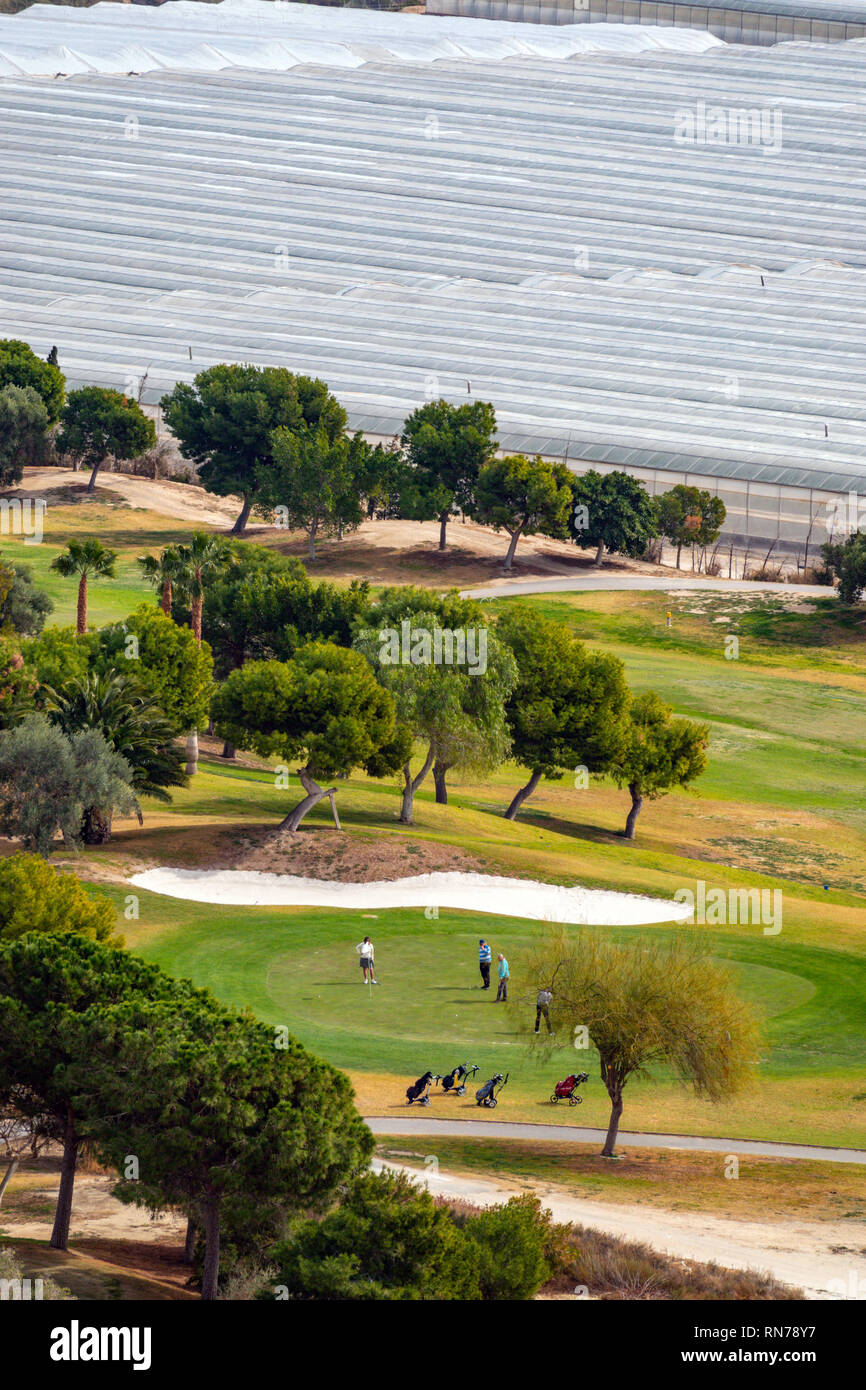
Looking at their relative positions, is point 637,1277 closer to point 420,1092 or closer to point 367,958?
point 420,1092

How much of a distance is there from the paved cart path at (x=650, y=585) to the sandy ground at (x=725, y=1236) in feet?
215

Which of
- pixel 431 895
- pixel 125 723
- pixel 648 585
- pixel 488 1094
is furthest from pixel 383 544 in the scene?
→ pixel 488 1094

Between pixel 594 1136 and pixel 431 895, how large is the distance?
51.4 ft

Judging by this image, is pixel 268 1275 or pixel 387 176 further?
pixel 387 176

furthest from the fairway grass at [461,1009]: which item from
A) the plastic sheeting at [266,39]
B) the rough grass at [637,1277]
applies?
the plastic sheeting at [266,39]

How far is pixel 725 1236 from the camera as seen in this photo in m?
33.5

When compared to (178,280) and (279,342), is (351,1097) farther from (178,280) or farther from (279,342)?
(178,280)

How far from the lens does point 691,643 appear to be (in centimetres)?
9444

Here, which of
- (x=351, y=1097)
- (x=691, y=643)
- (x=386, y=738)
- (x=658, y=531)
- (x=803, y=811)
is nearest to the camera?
(x=351, y=1097)

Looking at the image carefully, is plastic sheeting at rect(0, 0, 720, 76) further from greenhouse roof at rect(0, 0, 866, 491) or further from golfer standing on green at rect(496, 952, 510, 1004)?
golfer standing on green at rect(496, 952, 510, 1004)
